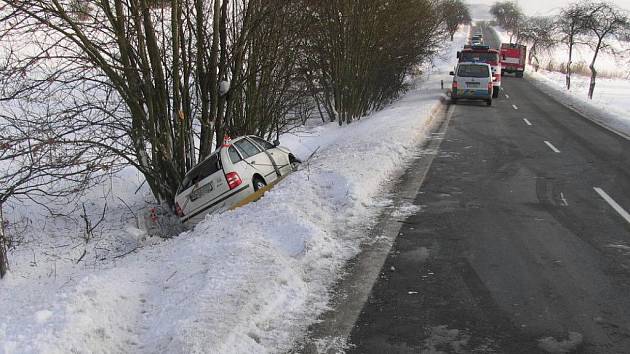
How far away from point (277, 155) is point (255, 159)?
106cm

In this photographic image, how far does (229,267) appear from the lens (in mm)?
5109

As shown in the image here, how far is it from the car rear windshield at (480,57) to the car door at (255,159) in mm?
22679

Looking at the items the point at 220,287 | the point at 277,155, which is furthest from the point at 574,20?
the point at 220,287

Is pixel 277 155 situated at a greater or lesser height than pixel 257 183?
greater

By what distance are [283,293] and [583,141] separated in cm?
1312

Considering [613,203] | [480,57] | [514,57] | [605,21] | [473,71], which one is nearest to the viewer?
[613,203]

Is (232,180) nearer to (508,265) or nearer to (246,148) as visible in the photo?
(246,148)

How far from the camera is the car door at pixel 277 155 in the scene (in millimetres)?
11765

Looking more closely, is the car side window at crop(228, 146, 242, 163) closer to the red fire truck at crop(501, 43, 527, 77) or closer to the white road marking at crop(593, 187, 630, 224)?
the white road marking at crop(593, 187, 630, 224)

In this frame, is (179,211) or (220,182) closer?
(220,182)

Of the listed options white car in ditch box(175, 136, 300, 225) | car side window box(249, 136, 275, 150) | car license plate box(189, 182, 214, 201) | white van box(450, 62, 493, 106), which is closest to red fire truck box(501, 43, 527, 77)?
white van box(450, 62, 493, 106)

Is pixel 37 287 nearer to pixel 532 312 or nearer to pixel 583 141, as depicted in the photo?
pixel 532 312

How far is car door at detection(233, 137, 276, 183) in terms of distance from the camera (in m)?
10.8

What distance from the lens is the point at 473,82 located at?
2389 centimetres
